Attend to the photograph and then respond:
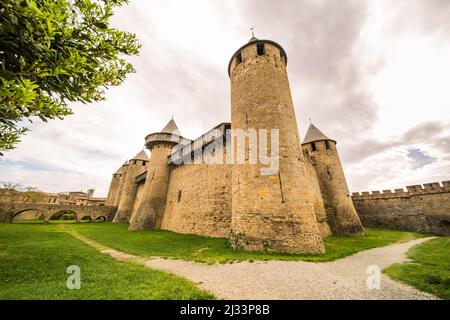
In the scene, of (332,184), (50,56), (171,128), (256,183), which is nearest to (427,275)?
(256,183)

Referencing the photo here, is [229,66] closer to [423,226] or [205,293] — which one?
[205,293]

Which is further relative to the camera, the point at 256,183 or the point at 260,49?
the point at 260,49

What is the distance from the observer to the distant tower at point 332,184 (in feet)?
48.2

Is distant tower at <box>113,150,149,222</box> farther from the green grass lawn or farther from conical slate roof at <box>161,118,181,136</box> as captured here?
the green grass lawn

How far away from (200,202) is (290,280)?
985 cm

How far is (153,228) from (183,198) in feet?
16.2

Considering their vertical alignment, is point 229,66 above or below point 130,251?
above

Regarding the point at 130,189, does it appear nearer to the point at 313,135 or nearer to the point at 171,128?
the point at 171,128

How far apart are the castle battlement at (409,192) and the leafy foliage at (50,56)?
25.5 metres

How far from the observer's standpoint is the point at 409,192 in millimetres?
17781

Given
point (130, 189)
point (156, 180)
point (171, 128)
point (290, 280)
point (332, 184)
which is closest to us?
point (290, 280)

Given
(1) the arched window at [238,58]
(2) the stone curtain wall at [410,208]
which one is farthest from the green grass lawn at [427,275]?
(2) the stone curtain wall at [410,208]
